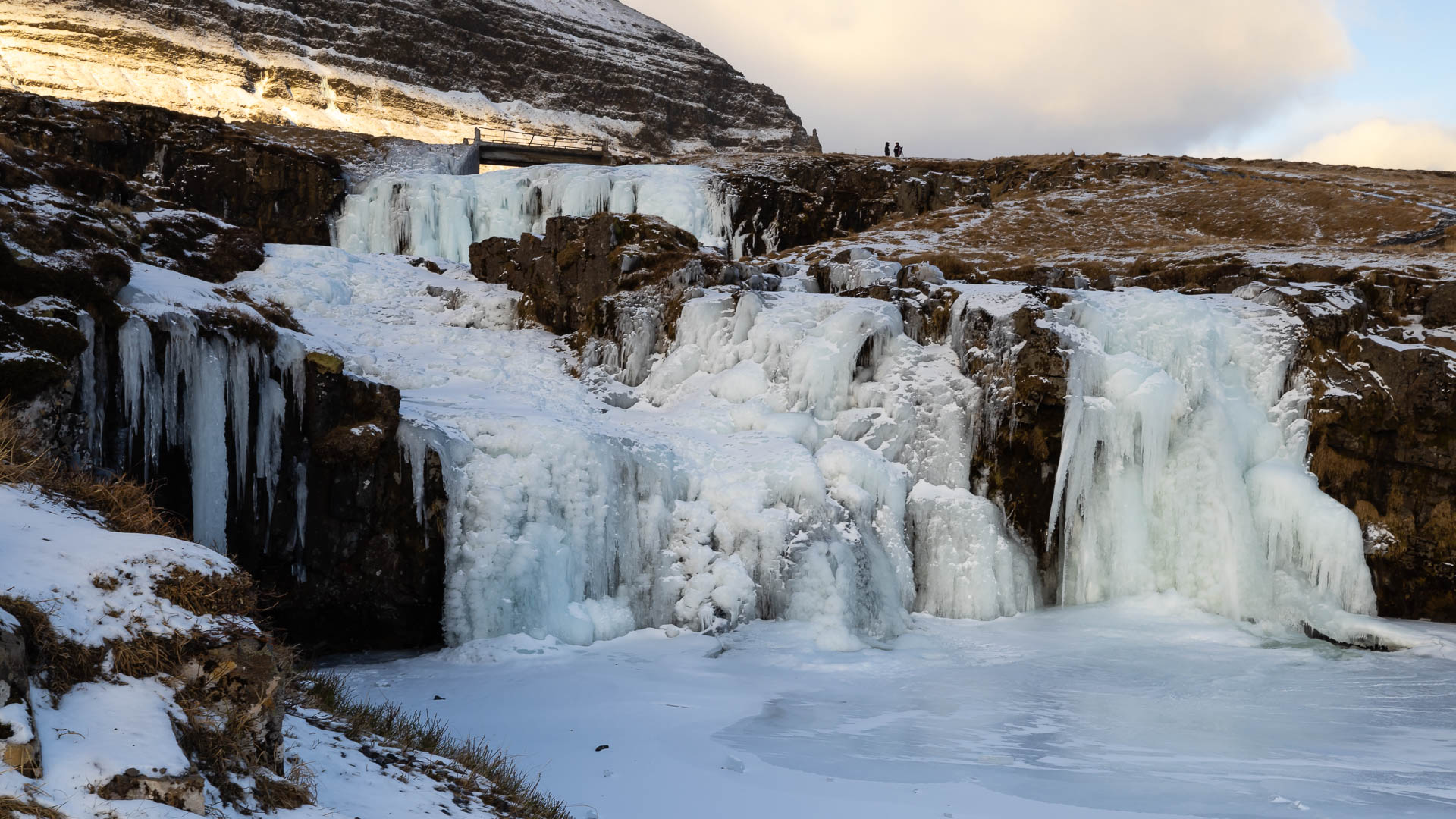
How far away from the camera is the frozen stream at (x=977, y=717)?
7324mm

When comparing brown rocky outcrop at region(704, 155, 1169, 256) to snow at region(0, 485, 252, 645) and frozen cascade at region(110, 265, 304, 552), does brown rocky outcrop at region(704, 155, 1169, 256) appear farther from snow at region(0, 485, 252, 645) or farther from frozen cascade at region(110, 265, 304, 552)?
snow at region(0, 485, 252, 645)

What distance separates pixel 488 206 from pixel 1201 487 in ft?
69.0

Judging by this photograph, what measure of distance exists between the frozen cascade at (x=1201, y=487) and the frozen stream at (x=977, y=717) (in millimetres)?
646

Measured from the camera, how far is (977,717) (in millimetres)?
9812

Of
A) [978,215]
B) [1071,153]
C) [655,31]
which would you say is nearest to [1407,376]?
[978,215]

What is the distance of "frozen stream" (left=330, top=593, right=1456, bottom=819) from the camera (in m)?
7.32

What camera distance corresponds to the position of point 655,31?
67.9 meters

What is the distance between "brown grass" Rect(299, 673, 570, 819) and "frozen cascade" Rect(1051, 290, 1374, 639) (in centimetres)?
1035

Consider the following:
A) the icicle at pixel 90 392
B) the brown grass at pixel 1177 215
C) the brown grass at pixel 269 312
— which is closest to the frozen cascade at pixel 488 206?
the brown grass at pixel 1177 215

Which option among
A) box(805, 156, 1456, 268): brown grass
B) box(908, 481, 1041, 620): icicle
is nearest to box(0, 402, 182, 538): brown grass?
box(908, 481, 1041, 620): icicle

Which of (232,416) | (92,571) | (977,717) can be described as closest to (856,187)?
(232,416)

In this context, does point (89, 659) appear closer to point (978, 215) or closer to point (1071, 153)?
point (978, 215)

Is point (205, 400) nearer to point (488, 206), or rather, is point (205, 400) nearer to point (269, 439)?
point (269, 439)

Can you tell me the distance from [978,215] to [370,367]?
65.9 ft
